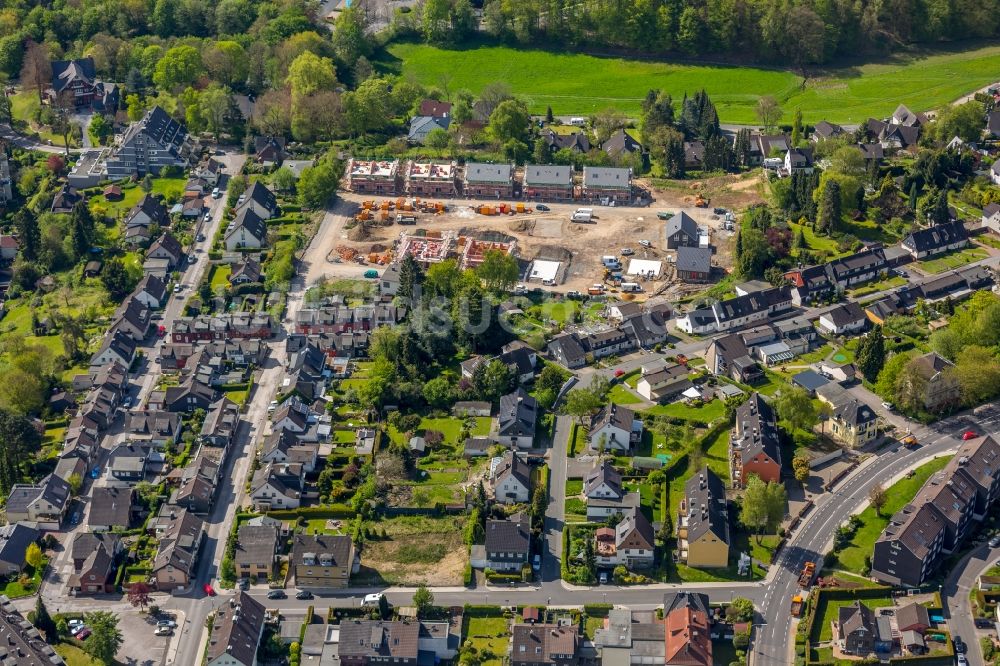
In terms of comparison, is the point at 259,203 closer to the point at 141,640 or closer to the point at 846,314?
the point at 846,314

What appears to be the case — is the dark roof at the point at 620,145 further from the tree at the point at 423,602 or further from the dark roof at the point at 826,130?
the tree at the point at 423,602

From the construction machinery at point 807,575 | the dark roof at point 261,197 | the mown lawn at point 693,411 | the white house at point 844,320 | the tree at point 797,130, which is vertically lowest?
the construction machinery at point 807,575

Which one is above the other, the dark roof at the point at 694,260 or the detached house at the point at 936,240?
the detached house at the point at 936,240

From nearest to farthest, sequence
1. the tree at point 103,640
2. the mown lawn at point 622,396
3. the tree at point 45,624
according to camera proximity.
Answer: the tree at point 103,640 < the tree at point 45,624 < the mown lawn at point 622,396

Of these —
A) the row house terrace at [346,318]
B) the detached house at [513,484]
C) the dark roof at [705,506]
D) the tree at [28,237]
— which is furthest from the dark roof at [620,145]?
the tree at [28,237]

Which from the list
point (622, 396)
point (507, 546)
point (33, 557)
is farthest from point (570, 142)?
point (33, 557)

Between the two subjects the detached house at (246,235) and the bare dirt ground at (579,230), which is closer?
the bare dirt ground at (579,230)

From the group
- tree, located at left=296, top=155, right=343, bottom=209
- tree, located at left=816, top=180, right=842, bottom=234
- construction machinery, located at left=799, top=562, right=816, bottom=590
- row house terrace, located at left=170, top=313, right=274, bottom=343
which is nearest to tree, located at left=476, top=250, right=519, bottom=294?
row house terrace, located at left=170, top=313, right=274, bottom=343
